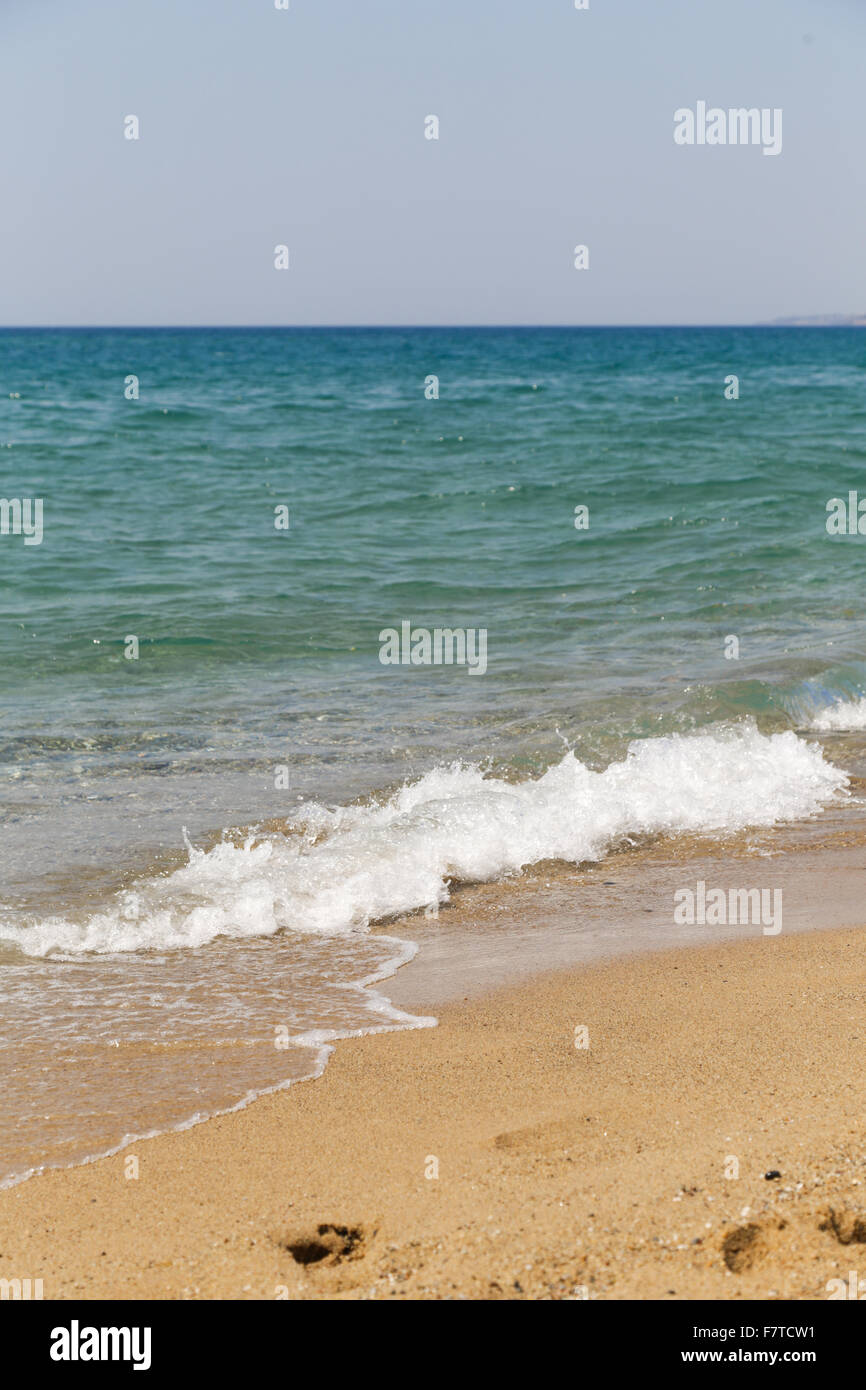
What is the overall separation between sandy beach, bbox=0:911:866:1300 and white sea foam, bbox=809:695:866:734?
3917 millimetres

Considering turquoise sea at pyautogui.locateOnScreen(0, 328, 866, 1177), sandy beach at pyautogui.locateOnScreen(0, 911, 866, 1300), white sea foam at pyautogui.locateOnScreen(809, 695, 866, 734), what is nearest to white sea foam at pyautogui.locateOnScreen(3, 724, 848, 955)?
turquoise sea at pyautogui.locateOnScreen(0, 328, 866, 1177)

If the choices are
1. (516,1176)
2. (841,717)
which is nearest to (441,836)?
(516,1176)

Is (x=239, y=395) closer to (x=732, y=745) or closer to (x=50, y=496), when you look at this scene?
(x=50, y=496)

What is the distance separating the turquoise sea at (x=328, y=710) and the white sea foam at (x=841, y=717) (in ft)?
0.13

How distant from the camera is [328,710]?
7805 millimetres

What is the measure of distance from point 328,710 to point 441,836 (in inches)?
96.0

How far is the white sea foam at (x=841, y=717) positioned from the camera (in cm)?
762

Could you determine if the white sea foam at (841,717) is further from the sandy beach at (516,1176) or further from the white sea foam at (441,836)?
the sandy beach at (516,1176)

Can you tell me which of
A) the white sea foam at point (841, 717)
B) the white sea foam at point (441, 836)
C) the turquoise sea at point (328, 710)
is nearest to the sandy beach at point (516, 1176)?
the turquoise sea at point (328, 710)

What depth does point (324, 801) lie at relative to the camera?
618 centimetres

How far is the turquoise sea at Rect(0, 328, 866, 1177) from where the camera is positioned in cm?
426

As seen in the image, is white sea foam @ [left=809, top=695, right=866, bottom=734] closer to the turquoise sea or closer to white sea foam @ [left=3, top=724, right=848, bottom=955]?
the turquoise sea

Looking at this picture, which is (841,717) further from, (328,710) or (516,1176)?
(516,1176)
